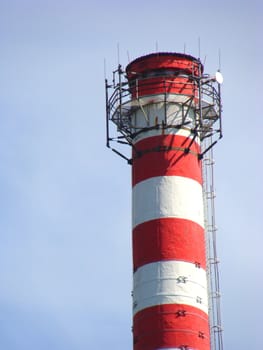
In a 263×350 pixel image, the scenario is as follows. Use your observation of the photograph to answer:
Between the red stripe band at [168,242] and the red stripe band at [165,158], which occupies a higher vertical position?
the red stripe band at [165,158]

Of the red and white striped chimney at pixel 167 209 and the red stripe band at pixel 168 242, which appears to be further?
the red stripe band at pixel 168 242

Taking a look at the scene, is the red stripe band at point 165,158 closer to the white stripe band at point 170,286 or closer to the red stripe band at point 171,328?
the white stripe band at point 170,286

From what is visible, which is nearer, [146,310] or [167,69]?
[146,310]

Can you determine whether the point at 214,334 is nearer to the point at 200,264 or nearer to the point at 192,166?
the point at 200,264

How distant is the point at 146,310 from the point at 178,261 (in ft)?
7.76

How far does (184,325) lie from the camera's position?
2105 inches

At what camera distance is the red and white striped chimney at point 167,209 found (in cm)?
5375

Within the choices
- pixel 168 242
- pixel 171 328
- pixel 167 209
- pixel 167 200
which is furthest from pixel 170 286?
pixel 167 200

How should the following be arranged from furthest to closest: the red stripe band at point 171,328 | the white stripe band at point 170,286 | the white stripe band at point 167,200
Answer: the white stripe band at point 167,200 < the white stripe band at point 170,286 < the red stripe band at point 171,328

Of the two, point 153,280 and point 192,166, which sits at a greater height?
point 192,166

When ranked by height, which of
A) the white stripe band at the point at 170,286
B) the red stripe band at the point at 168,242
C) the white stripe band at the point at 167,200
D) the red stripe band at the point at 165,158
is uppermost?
the red stripe band at the point at 165,158

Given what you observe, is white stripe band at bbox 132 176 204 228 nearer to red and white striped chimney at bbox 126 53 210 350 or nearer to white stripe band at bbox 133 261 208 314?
red and white striped chimney at bbox 126 53 210 350

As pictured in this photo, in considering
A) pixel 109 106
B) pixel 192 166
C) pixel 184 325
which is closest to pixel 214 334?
pixel 184 325

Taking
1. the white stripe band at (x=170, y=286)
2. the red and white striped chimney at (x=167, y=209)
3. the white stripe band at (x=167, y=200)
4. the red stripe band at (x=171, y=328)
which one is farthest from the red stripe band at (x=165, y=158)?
the red stripe band at (x=171, y=328)
